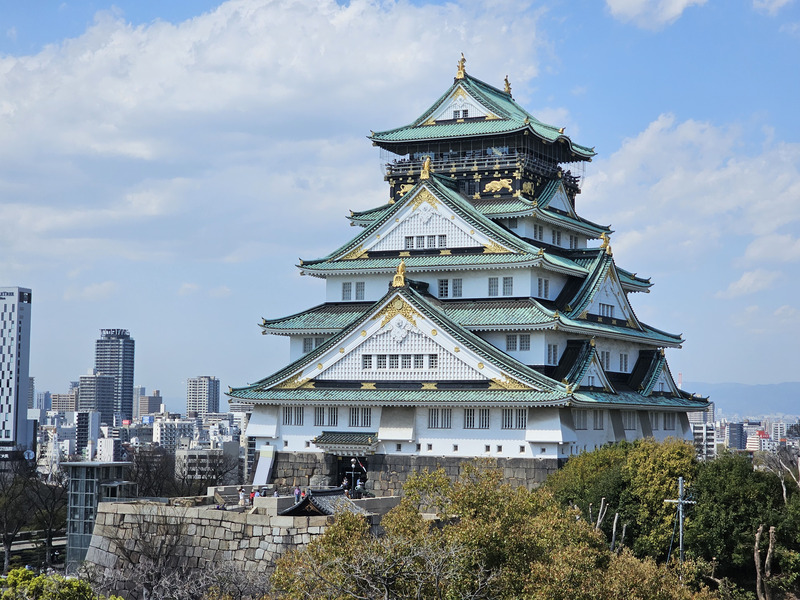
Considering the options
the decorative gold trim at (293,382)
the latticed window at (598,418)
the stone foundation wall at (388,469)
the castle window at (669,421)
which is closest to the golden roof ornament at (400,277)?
the decorative gold trim at (293,382)

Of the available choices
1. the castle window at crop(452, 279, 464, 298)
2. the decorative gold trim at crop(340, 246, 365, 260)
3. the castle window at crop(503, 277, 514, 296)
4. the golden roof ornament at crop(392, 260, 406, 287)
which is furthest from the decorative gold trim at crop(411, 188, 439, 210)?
the castle window at crop(503, 277, 514, 296)

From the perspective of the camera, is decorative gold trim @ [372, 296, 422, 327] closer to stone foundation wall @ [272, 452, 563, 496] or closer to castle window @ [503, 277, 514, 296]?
castle window @ [503, 277, 514, 296]

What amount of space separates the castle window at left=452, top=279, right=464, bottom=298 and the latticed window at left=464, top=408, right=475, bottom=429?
→ 825 centimetres

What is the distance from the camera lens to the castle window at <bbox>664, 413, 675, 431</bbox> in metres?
73.8

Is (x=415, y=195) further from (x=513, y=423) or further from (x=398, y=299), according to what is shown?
(x=513, y=423)

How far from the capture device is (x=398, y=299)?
2441 inches

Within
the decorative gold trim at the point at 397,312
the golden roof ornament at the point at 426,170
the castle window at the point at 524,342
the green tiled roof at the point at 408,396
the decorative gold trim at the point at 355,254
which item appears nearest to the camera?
the green tiled roof at the point at 408,396

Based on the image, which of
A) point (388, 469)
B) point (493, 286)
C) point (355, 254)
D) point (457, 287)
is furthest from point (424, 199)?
point (388, 469)

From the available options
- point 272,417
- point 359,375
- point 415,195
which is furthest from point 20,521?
point 415,195

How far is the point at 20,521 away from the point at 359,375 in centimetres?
3418

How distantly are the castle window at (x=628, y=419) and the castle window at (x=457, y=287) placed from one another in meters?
12.1

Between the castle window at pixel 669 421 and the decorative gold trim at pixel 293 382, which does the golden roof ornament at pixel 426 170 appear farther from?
the castle window at pixel 669 421

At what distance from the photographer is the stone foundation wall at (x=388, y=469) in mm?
58406

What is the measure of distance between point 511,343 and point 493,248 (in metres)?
5.44
